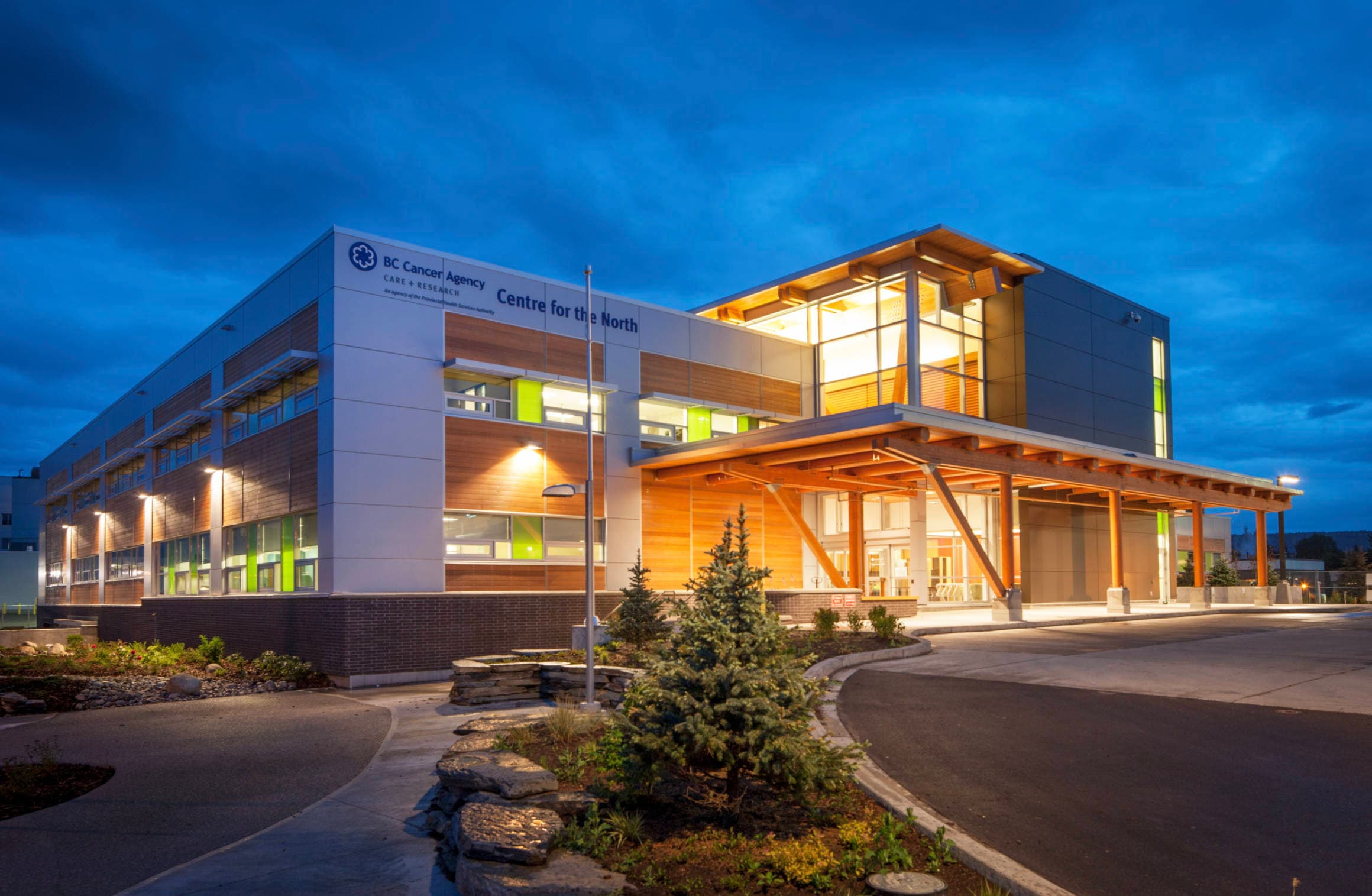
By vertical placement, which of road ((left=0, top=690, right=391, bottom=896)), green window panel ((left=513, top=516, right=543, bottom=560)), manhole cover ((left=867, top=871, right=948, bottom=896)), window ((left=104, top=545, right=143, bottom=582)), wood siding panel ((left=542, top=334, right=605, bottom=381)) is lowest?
road ((left=0, top=690, right=391, bottom=896))

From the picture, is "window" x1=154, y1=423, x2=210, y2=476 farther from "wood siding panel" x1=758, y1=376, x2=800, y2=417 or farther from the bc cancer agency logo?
"wood siding panel" x1=758, y1=376, x2=800, y2=417

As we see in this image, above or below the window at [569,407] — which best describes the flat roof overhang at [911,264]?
above

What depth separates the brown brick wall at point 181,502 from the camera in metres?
29.7

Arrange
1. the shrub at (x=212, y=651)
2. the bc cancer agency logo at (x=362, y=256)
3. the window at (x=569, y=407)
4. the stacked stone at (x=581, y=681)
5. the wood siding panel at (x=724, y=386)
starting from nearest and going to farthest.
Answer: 1. the stacked stone at (x=581, y=681)
2. the bc cancer agency logo at (x=362, y=256)
3. the shrub at (x=212, y=651)
4. the window at (x=569, y=407)
5. the wood siding panel at (x=724, y=386)

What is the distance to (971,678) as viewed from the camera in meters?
14.7

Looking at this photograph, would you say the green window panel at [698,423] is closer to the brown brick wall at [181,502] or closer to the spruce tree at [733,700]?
A: the brown brick wall at [181,502]

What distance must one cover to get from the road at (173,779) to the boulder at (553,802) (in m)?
2.45

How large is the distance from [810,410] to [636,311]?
25.5ft

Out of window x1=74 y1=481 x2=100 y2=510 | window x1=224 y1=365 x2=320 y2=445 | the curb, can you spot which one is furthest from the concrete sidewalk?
window x1=74 y1=481 x2=100 y2=510

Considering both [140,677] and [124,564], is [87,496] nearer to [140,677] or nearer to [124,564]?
[124,564]

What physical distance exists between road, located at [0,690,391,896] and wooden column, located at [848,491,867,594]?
1752 centimetres

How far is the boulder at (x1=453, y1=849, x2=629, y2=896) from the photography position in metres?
5.95

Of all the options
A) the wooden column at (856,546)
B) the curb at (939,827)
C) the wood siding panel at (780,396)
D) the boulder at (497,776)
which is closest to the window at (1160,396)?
the wooden column at (856,546)

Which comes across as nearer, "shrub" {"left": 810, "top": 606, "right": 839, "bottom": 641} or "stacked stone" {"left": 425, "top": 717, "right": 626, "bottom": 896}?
"stacked stone" {"left": 425, "top": 717, "right": 626, "bottom": 896}
